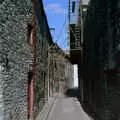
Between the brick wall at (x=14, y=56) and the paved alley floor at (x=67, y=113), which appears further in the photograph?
the paved alley floor at (x=67, y=113)

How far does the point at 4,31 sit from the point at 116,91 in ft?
16.4

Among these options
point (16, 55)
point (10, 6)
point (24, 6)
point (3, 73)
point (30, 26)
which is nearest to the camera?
point (3, 73)

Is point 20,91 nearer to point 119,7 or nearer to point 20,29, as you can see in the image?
point 20,29

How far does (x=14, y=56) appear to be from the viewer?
12.9m

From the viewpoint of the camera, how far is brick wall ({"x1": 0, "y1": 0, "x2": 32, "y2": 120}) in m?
11.5

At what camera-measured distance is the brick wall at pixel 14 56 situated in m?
11.5

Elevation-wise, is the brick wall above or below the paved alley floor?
above

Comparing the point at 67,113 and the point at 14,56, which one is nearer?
the point at 14,56

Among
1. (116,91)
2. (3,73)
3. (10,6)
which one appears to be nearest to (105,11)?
(116,91)

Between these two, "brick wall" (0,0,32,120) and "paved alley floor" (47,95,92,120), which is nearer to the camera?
"brick wall" (0,0,32,120)

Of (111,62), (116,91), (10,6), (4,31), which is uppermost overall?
(10,6)

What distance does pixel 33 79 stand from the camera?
57.9ft

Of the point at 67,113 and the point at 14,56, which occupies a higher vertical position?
the point at 14,56

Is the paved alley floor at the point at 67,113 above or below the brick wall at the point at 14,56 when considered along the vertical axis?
below
